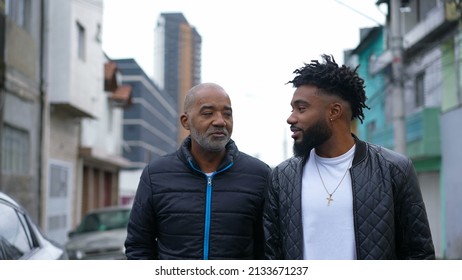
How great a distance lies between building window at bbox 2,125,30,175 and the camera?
12.9m

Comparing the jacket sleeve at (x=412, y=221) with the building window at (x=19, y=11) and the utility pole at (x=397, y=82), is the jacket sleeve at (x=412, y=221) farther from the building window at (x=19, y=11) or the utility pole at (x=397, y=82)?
the building window at (x=19, y=11)

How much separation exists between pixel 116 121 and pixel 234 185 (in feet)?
87.1

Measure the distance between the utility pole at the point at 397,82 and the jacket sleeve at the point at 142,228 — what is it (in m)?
9.85

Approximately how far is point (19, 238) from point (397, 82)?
30.2 feet

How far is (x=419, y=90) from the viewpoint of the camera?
1902cm

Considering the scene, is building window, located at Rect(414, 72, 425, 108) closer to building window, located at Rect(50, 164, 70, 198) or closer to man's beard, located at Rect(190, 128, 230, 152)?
building window, located at Rect(50, 164, 70, 198)

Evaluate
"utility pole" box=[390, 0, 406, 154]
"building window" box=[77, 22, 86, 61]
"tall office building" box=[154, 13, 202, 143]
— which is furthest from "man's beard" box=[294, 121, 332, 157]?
"building window" box=[77, 22, 86, 61]

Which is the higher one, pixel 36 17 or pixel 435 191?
pixel 36 17

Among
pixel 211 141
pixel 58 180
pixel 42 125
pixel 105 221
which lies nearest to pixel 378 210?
pixel 211 141

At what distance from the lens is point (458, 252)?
14367 mm

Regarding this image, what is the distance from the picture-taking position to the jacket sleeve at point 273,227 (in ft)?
8.79
